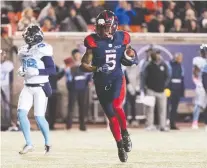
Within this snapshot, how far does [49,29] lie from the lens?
1566 cm

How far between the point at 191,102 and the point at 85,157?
6.81 metres

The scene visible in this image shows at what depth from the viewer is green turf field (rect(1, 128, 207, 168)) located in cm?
862

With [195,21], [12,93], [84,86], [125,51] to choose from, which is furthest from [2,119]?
[125,51]

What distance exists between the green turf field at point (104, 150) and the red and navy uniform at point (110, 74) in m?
0.69

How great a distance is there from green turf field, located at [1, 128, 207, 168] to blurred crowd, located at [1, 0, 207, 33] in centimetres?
285

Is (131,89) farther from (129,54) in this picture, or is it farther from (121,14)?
(129,54)

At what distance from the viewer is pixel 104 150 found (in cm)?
1040

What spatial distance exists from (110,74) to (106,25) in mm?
598

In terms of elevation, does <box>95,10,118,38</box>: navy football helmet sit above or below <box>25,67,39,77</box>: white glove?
above

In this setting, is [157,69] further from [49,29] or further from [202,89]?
[49,29]

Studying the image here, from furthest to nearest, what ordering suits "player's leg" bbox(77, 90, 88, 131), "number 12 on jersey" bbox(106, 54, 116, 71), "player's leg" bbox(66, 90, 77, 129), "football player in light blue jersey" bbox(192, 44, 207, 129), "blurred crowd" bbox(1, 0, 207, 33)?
1. "blurred crowd" bbox(1, 0, 207, 33)
2. "football player in light blue jersey" bbox(192, 44, 207, 129)
3. "player's leg" bbox(66, 90, 77, 129)
4. "player's leg" bbox(77, 90, 88, 131)
5. "number 12 on jersey" bbox(106, 54, 116, 71)

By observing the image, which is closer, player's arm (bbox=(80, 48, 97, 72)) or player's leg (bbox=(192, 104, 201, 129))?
player's arm (bbox=(80, 48, 97, 72))

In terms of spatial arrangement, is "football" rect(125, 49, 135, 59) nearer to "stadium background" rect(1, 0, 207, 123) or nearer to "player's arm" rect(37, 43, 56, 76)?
"player's arm" rect(37, 43, 56, 76)

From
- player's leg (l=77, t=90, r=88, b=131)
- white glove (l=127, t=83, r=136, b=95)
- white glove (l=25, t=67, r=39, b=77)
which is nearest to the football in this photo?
white glove (l=25, t=67, r=39, b=77)
